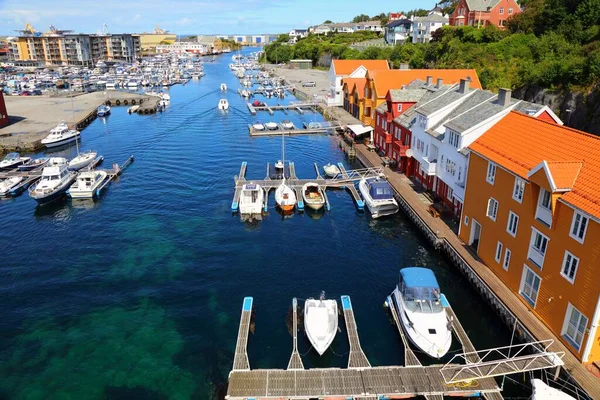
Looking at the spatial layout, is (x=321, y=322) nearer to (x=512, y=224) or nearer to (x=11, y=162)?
(x=512, y=224)

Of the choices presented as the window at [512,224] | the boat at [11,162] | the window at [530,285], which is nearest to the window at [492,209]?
the window at [512,224]

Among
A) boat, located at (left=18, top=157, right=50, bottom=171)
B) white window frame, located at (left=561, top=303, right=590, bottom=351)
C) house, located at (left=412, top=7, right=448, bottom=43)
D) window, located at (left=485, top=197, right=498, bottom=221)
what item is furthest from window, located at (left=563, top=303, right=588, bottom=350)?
house, located at (left=412, top=7, right=448, bottom=43)

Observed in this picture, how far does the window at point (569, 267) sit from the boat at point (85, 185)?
51.7 meters

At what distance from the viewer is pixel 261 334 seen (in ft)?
101

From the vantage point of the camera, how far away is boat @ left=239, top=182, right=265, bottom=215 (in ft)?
162

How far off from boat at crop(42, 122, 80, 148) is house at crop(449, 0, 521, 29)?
9997 centimetres

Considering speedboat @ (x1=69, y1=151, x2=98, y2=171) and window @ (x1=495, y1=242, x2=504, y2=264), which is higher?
window @ (x1=495, y1=242, x2=504, y2=264)

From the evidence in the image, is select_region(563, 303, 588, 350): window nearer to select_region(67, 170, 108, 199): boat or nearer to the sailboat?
the sailboat

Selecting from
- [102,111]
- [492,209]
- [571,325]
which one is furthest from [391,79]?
[102,111]

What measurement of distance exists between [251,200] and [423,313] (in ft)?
86.3

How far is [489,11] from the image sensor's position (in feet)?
384

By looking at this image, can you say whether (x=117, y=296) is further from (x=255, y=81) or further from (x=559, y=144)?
(x=255, y=81)

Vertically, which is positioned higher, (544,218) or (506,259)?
(544,218)

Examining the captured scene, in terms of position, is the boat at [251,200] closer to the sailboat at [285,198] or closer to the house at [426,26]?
the sailboat at [285,198]
